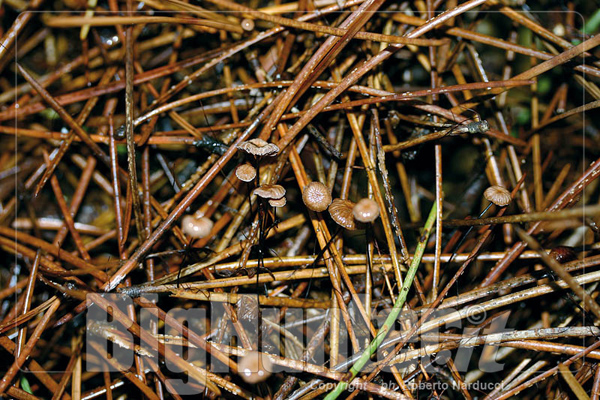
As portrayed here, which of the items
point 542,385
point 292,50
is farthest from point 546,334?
point 292,50

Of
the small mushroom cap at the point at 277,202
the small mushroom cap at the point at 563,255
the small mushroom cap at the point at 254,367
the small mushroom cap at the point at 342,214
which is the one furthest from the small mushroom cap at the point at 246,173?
the small mushroom cap at the point at 563,255

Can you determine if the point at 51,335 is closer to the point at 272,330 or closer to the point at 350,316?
the point at 272,330

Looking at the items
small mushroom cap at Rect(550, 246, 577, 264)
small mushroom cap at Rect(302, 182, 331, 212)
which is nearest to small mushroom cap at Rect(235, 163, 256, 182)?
small mushroom cap at Rect(302, 182, 331, 212)

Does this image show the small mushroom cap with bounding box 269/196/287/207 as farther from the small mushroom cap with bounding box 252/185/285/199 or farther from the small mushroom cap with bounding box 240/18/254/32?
the small mushroom cap with bounding box 240/18/254/32

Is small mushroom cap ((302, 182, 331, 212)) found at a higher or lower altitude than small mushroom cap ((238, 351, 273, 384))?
higher

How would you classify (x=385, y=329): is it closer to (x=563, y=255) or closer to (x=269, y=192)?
(x=269, y=192)

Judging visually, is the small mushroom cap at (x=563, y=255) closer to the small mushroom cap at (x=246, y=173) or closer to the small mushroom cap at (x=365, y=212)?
the small mushroom cap at (x=365, y=212)

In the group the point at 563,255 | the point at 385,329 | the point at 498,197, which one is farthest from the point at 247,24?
the point at 563,255
